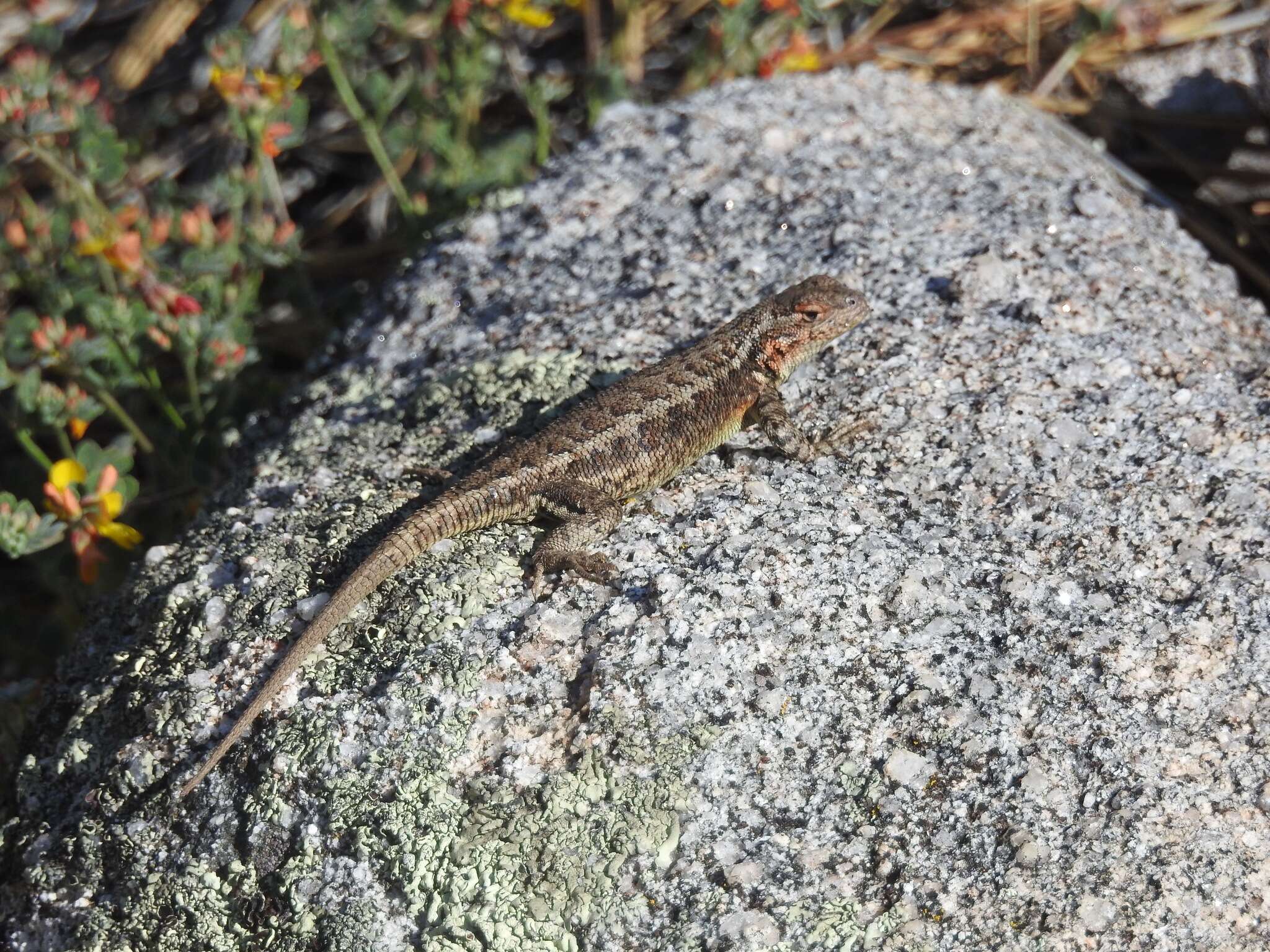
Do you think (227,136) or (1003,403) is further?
(227,136)

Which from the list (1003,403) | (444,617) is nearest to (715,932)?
(444,617)

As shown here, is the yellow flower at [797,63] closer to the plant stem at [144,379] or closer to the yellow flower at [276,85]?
the yellow flower at [276,85]

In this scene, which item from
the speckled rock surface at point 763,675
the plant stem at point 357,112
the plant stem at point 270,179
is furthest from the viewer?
the plant stem at point 270,179

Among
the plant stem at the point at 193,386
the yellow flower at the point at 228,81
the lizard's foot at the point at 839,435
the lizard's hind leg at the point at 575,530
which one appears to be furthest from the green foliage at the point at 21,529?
the lizard's foot at the point at 839,435

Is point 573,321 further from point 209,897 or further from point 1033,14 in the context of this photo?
point 1033,14

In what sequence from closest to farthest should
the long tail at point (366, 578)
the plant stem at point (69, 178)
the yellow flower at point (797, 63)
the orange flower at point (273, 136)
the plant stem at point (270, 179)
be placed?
the long tail at point (366, 578) → the plant stem at point (69, 178) → the orange flower at point (273, 136) → the plant stem at point (270, 179) → the yellow flower at point (797, 63)

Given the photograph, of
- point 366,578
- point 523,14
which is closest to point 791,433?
point 366,578

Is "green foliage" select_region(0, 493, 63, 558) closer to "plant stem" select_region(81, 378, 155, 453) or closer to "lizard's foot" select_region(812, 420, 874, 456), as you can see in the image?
"plant stem" select_region(81, 378, 155, 453)

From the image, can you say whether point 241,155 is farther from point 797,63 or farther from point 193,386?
point 797,63
